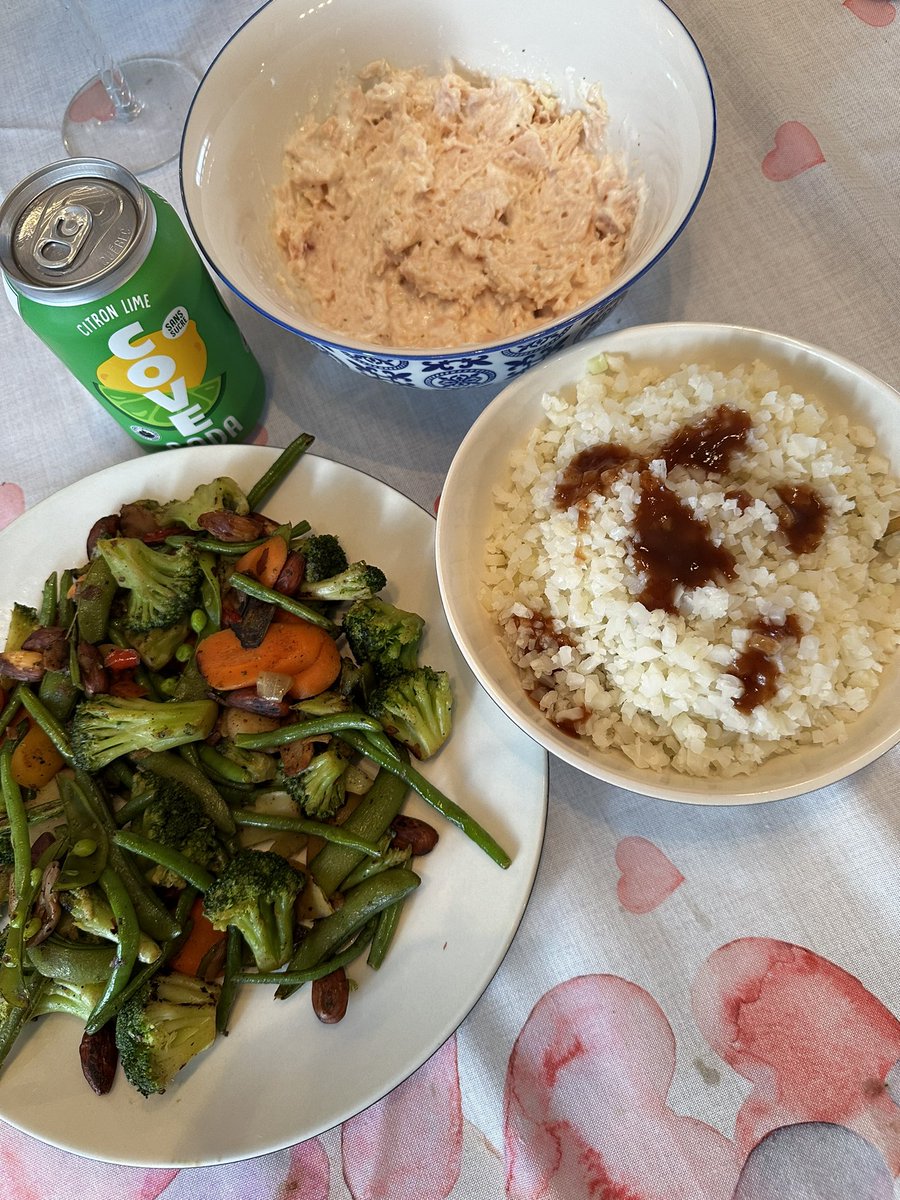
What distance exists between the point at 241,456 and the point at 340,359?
11.8 inches

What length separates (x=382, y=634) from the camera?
1315 millimetres

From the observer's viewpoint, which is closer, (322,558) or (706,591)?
(706,591)

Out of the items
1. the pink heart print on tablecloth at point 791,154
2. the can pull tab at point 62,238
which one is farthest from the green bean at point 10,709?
the pink heart print on tablecloth at point 791,154

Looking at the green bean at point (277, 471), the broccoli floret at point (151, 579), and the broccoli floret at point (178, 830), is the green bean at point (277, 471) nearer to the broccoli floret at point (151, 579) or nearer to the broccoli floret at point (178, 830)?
the broccoli floret at point (151, 579)

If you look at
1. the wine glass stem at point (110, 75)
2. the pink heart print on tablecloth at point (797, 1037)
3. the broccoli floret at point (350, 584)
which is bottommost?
the pink heart print on tablecloth at point (797, 1037)

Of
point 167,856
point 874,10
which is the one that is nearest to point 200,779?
point 167,856

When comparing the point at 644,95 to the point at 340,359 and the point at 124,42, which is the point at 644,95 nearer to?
the point at 340,359

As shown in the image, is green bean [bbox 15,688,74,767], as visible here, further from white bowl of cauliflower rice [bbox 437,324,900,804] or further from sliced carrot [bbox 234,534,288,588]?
white bowl of cauliflower rice [bbox 437,324,900,804]

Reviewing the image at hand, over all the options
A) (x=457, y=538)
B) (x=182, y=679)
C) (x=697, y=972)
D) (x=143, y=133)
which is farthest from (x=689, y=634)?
(x=143, y=133)

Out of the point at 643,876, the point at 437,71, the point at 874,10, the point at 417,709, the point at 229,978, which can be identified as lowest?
the point at 643,876

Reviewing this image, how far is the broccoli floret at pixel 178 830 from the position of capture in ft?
4.06

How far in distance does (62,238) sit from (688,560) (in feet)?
3.67

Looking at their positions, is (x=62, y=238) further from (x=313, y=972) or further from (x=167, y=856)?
(x=313, y=972)

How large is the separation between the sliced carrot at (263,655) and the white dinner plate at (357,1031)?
203 millimetres
